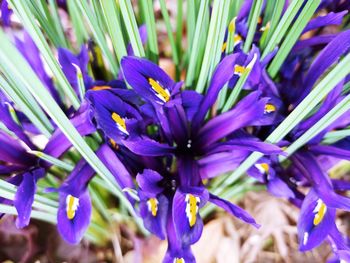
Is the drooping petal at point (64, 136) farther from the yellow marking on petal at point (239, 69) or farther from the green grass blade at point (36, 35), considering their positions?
the yellow marking on petal at point (239, 69)

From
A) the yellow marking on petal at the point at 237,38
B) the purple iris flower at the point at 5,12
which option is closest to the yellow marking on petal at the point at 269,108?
the yellow marking on petal at the point at 237,38

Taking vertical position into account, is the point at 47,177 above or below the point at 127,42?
below

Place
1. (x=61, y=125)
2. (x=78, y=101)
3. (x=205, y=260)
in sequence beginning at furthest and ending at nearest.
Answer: (x=205, y=260), (x=78, y=101), (x=61, y=125)

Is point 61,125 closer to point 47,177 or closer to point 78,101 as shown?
point 78,101

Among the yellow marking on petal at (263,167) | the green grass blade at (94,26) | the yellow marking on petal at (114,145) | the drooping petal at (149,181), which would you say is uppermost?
the green grass blade at (94,26)

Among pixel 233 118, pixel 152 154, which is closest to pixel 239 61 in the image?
pixel 233 118

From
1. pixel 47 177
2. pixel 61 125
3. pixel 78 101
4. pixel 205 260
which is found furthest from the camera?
pixel 205 260

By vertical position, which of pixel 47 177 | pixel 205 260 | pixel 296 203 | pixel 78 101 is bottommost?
pixel 205 260
